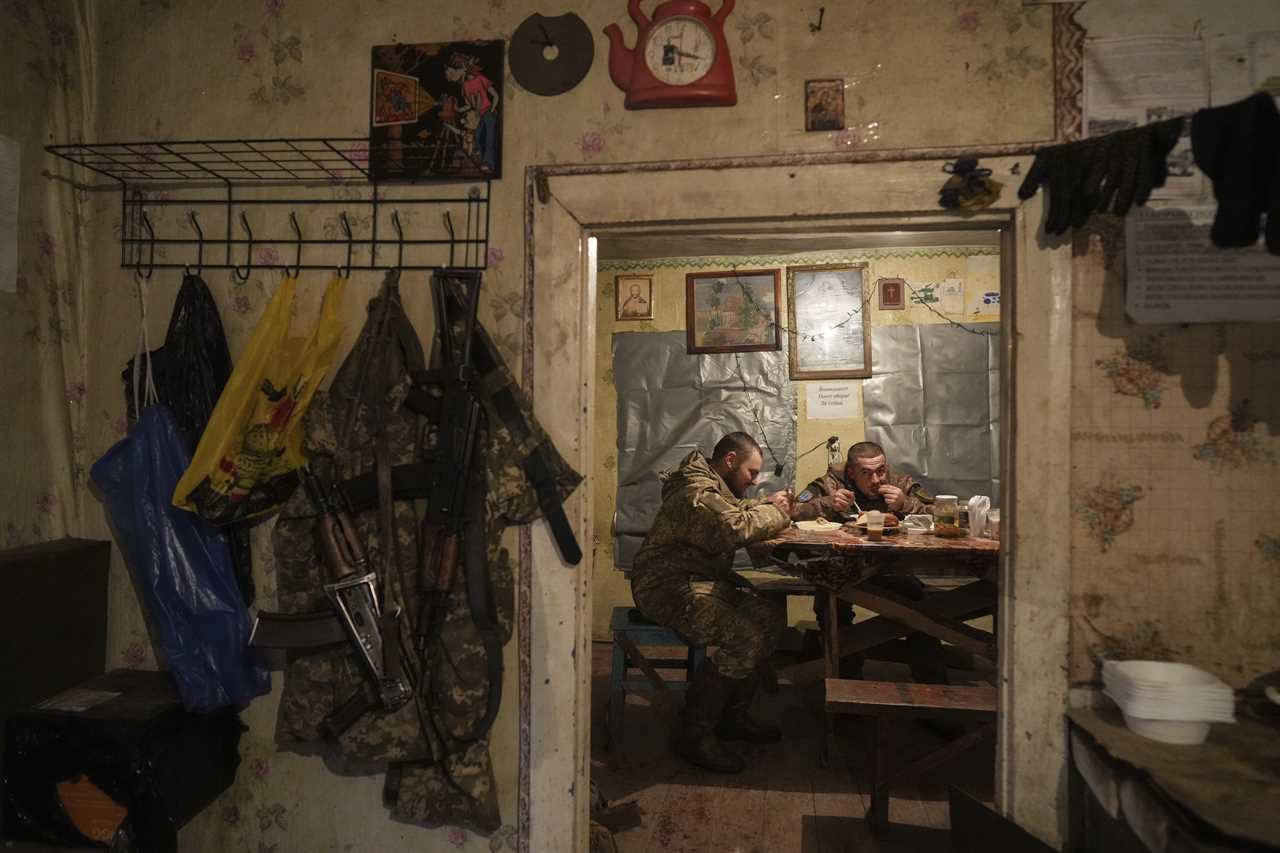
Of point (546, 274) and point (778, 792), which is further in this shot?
point (778, 792)

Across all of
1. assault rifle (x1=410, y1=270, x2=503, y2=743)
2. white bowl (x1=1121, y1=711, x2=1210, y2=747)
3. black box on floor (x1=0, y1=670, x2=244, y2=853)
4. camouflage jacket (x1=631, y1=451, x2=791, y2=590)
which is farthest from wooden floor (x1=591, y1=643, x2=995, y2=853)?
black box on floor (x1=0, y1=670, x2=244, y2=853)

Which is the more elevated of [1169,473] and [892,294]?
[892,294]

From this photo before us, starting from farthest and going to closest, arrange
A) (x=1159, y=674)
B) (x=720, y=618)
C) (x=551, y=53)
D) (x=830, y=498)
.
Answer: (x=830, y=498) < (x=720, y=618) < (x=551, y=53) < (x=1159, y=674)

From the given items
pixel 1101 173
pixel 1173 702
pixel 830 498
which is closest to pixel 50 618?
pixel 1173 702

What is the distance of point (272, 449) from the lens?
179 centimetres

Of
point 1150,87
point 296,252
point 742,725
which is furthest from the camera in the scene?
point 742,725

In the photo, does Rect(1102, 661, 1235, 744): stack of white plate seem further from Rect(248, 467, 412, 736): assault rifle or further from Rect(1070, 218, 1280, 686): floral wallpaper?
Rect(248, 467, 412, 736): assault rifle

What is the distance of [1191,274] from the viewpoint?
162 centimetres

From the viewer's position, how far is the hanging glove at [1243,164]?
1283 millimetres

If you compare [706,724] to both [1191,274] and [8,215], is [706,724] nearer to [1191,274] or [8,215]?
[1191,274]

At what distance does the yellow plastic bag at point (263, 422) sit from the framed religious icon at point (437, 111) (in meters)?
0.39

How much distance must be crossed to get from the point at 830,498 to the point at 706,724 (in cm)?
140

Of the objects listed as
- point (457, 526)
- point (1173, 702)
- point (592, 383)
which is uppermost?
point (592, 383)

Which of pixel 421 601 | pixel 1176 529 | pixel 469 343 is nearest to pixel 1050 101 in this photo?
pixel 1176 529
